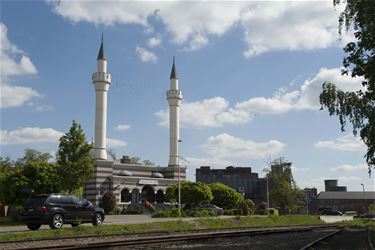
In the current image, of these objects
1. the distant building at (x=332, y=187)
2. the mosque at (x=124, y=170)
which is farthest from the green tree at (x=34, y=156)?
the distant building at (x=332, y=187)

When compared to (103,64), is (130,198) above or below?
below

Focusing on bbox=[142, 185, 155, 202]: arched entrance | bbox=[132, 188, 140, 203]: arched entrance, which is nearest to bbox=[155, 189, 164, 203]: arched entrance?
bbox=[142, 185, 155, 202]: arched entrance

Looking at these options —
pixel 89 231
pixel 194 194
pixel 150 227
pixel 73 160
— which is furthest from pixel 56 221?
pixel 194 194

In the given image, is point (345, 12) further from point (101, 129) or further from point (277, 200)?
point (277, 200)

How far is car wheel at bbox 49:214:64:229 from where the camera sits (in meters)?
24.8

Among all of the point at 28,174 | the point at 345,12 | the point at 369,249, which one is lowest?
the point at 369,249

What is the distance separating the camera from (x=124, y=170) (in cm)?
8031

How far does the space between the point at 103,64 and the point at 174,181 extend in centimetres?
2472

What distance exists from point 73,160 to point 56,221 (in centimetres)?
1807

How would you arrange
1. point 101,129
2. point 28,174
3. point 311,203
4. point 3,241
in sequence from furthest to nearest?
point 311,203 < point 101,129 < point 28,174 < point 3,241

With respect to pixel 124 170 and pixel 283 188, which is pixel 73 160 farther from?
pixel 283 188

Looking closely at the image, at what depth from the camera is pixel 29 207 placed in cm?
2506

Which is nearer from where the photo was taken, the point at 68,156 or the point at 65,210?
the point at 65,210

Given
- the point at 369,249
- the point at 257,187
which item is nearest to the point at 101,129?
the point at 369,249
